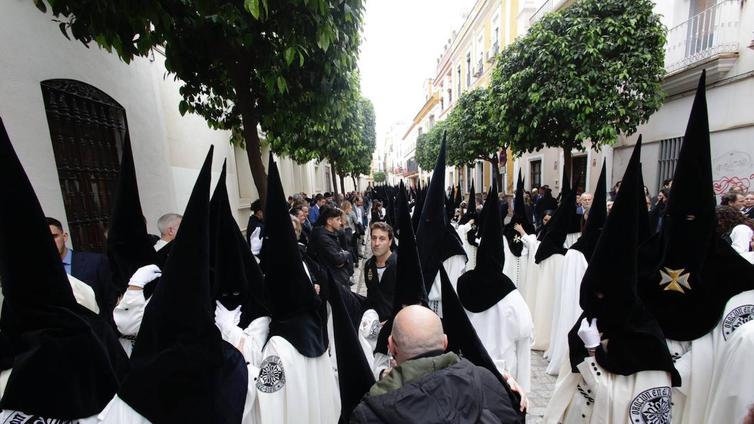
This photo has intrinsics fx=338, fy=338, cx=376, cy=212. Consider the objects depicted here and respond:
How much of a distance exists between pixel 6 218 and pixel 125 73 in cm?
529

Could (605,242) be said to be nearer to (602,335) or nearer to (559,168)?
(602,335)

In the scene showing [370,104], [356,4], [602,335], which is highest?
→ [370,104]

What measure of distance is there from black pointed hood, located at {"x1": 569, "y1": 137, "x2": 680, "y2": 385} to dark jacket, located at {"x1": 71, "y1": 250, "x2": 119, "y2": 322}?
3750mm

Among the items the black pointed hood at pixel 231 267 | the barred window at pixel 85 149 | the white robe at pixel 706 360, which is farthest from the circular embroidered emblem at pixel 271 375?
the barred window at pixel 85 149

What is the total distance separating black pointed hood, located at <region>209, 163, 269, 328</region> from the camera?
2.22 metres

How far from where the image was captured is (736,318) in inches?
80.9

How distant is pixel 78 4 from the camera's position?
127 inches

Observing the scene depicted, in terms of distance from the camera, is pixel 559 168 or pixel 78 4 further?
pixel 559 168

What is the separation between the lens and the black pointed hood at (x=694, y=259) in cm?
206

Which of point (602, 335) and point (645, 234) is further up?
point (645, 234)

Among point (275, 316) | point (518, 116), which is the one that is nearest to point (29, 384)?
point (275, 316)

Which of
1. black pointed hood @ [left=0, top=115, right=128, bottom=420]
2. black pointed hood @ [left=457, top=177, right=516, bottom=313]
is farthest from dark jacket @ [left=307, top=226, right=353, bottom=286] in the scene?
black pointed hood @ [left=0, top=115, right=128, bottom=420]

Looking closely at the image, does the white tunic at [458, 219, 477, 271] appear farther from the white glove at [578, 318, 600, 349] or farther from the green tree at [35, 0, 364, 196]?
the white glove at [578, 318, 600, 349]

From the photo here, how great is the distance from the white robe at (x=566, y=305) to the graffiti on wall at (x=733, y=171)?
7.13 m
